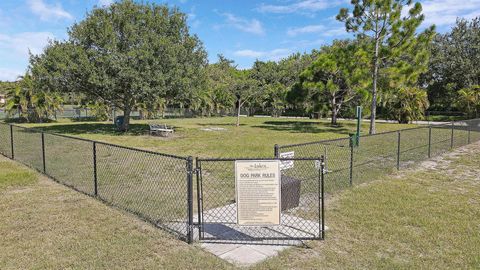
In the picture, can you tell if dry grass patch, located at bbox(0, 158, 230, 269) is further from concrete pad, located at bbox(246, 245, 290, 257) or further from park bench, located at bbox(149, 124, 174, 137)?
park bench, located at bbox(149, 124, 174, 137)

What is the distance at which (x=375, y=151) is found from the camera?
10.4m

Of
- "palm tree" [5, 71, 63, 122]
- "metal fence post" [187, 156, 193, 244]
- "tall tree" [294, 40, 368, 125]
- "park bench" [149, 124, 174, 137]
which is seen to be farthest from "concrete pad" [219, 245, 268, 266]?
"palm tree" [5, 71, 63, 122]

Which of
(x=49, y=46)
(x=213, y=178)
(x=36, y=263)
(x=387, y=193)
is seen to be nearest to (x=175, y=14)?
(x=49, y=46)

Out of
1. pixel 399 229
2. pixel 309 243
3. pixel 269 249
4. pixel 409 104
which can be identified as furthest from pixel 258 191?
pixel 409 104

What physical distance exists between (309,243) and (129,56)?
52.3ft

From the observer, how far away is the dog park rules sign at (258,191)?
403 centimetres

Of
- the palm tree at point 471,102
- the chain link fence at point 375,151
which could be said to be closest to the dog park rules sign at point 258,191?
the chain link fence at point 375,151

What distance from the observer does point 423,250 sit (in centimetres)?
407

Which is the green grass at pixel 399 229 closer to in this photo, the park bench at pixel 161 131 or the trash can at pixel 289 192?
the trash can at pixel 289 192

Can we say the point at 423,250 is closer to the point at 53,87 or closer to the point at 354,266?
the point at 354,266

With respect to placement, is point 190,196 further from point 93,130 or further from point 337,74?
point 337,74

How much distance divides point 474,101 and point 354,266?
31.3 m

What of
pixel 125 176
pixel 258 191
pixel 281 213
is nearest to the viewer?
pixel 258 191

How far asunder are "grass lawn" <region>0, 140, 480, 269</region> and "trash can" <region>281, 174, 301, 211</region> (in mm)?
636
